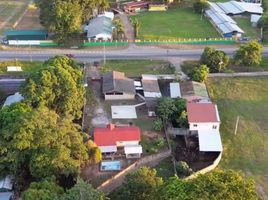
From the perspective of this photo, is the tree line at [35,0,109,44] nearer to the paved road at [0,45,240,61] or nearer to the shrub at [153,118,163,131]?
the paved road at [0,45,240,61]

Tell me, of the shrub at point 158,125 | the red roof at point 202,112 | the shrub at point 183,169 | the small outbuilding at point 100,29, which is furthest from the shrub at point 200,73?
the small outbuilding at point 100,29

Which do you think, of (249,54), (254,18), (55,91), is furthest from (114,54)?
(254,18)

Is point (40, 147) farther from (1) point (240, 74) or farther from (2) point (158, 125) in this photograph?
(1) point (240, 74)

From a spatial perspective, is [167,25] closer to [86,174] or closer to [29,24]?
[29,24]

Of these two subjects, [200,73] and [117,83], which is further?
[200,73]

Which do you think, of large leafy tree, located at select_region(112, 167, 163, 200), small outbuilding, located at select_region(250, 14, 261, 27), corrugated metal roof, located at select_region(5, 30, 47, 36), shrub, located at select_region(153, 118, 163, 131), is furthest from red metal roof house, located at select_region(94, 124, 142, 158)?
small outbuilding, located at select_region(250, 14, 261, 27)
